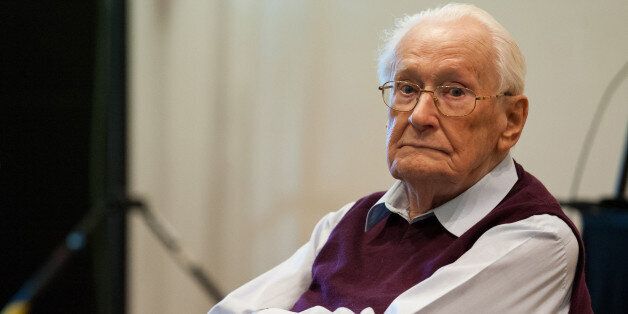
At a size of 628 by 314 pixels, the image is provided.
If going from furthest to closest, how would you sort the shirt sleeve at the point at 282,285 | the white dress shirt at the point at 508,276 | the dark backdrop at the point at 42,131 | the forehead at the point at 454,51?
1. the dark backdrop at the point at 42,131
2. the shirt sleeve at the point at 282,285
3. the forehead at the point at 454,51
4. the white dress shirt at the point at 508,276

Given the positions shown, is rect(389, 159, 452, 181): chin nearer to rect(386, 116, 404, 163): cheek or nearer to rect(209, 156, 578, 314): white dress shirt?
rect(386, 116, 404, 163): cheek

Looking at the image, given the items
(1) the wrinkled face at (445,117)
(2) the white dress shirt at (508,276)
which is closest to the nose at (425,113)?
(1) the wrinkled face at (445,117)

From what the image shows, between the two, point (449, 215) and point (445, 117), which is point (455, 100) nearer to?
point (445, 117)

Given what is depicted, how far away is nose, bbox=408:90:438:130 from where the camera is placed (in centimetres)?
134

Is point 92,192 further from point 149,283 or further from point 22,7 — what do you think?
point 22,7

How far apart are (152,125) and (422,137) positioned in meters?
1.95

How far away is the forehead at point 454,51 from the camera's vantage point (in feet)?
4.31

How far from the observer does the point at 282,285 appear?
4.91 ft

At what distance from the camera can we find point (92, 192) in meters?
3.05

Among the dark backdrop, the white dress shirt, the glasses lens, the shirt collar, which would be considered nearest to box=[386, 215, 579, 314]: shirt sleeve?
the white dress shirt

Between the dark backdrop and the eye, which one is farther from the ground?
the eye

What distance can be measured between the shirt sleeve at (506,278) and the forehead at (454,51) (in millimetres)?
288

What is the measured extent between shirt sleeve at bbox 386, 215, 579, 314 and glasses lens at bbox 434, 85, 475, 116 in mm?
236

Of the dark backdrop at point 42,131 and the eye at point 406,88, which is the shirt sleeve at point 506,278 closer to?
the eye at point 406,88
